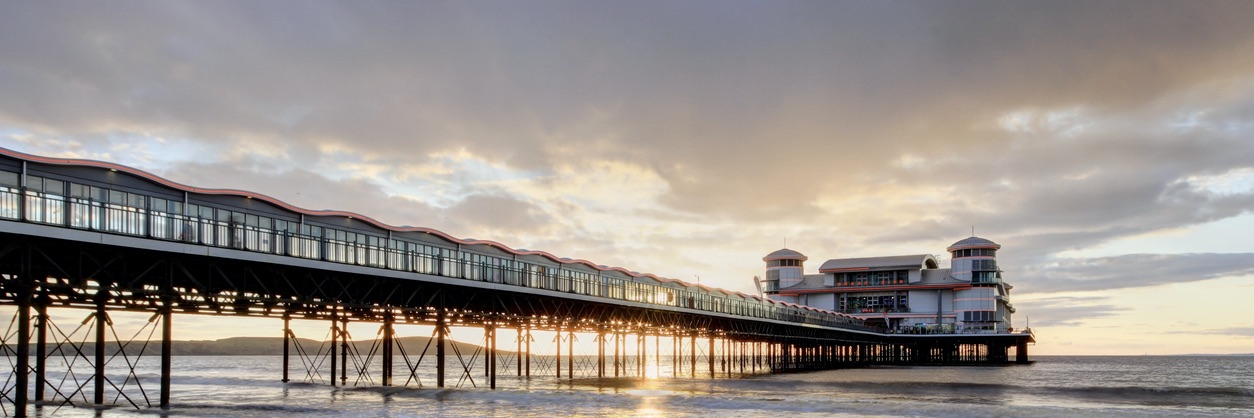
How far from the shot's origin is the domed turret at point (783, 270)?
13075 cm

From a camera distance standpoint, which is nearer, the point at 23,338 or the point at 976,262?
the point at 23,338

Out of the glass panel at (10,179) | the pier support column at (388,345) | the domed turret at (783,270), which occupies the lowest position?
the pier support column at (388,345)

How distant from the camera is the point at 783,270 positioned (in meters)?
131

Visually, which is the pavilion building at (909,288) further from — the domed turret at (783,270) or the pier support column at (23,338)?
the pier support column at (23,338)

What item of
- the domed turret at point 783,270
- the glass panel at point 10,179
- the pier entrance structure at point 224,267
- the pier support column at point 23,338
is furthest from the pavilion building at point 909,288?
the glass panel at point 10,179

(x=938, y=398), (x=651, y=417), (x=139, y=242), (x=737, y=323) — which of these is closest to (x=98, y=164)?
(x=139, y=242)

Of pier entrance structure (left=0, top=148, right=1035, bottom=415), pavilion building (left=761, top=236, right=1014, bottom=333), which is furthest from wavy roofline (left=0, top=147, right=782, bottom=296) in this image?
pavilion building (left=761, top=236, right=1014, bottom=333)

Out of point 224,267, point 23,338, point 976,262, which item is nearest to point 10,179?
point 23,338

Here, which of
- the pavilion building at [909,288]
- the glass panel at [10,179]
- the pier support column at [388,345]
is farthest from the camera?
the pavilion building at [909,288]

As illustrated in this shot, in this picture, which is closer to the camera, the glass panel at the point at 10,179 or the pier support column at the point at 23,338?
the glass panel at the point at 10,179

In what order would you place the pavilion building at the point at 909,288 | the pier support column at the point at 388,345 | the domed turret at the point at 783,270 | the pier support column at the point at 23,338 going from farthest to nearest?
the domed turret at the point at 783,270, the pavilion building at the point at 909,288, the pier support column at the point at 388,345, the pier support column at the point at 23,338

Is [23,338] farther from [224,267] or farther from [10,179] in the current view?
[224,267]

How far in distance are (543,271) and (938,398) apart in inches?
848

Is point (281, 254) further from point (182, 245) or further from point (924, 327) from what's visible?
point (924, 327)
